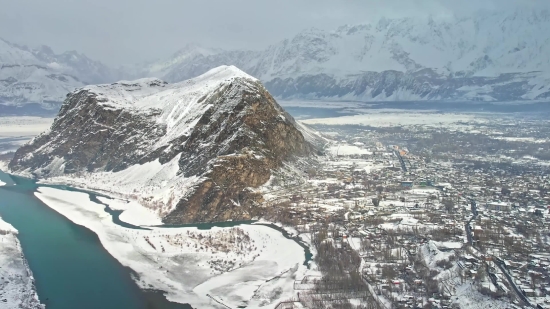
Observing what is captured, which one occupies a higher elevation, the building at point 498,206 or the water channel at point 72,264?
the building at point 498,206

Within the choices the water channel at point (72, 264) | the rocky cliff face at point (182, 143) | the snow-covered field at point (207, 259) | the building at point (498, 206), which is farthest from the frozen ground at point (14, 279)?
the building at point (498, 206)

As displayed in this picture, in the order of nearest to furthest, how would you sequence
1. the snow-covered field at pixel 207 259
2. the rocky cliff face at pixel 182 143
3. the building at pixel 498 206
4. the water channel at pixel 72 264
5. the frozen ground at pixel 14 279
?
the frozen ground at pixel 14 279, the water channel at pixel 72 264, the snow-covered field at pixel 207 259, the building at pixel 498 206, the rocky cliff face at pixel 182 143

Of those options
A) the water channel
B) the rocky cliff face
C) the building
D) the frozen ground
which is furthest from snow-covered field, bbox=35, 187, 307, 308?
the building

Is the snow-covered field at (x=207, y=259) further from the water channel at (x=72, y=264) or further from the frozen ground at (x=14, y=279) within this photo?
the frozen ground at (x=14, y=279)

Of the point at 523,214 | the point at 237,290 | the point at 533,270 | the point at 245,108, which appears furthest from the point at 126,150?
the point at 533,270

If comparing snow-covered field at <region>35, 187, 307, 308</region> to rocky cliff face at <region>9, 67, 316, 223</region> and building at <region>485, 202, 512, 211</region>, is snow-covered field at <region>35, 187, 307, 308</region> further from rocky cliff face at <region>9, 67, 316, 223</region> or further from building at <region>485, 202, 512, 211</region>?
building at <region>485, 202, 512, 211</region>

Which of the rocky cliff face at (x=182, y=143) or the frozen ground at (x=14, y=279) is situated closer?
the frozen ground at (x=14, y=279)
